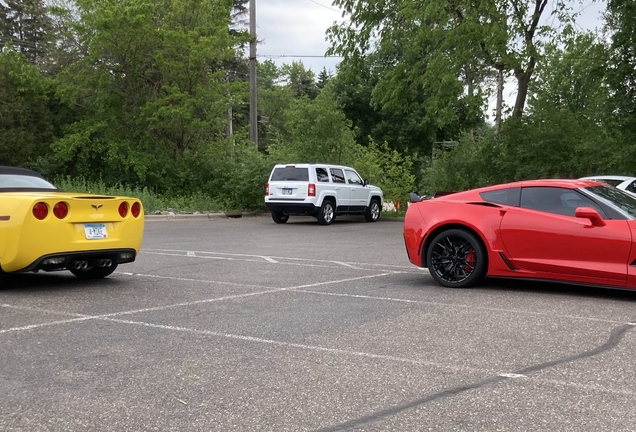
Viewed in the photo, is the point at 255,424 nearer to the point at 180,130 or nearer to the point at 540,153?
the point at 540,153

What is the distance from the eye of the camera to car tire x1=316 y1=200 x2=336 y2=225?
22672 mm

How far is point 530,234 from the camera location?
858cm

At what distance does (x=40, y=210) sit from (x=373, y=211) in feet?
58.1

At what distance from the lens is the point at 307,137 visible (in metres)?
27.9

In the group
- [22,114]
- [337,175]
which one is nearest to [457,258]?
[337,175]

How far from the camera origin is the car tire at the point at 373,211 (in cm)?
2514

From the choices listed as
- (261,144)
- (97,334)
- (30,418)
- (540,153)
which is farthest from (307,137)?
(261,144)

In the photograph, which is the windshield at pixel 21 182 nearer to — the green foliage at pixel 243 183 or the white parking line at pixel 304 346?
the white parking line at pixel 304 346

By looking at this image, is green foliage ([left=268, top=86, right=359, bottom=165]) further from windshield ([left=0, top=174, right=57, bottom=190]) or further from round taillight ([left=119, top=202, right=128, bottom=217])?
round taillight ([left=119, top=202, right=128, bottom=217])

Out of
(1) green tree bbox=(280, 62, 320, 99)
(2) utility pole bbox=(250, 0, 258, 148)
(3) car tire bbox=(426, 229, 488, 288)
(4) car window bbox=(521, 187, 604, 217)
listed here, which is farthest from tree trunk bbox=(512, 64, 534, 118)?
(1) green tree bbox=(280, 62, 320, 99)

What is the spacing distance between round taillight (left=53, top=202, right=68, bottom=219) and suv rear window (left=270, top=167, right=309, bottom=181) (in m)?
14.4

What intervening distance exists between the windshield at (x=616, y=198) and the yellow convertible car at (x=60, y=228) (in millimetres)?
5589

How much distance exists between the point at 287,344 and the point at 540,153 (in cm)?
1896

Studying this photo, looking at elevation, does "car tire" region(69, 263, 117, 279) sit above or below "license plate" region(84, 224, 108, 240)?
below
